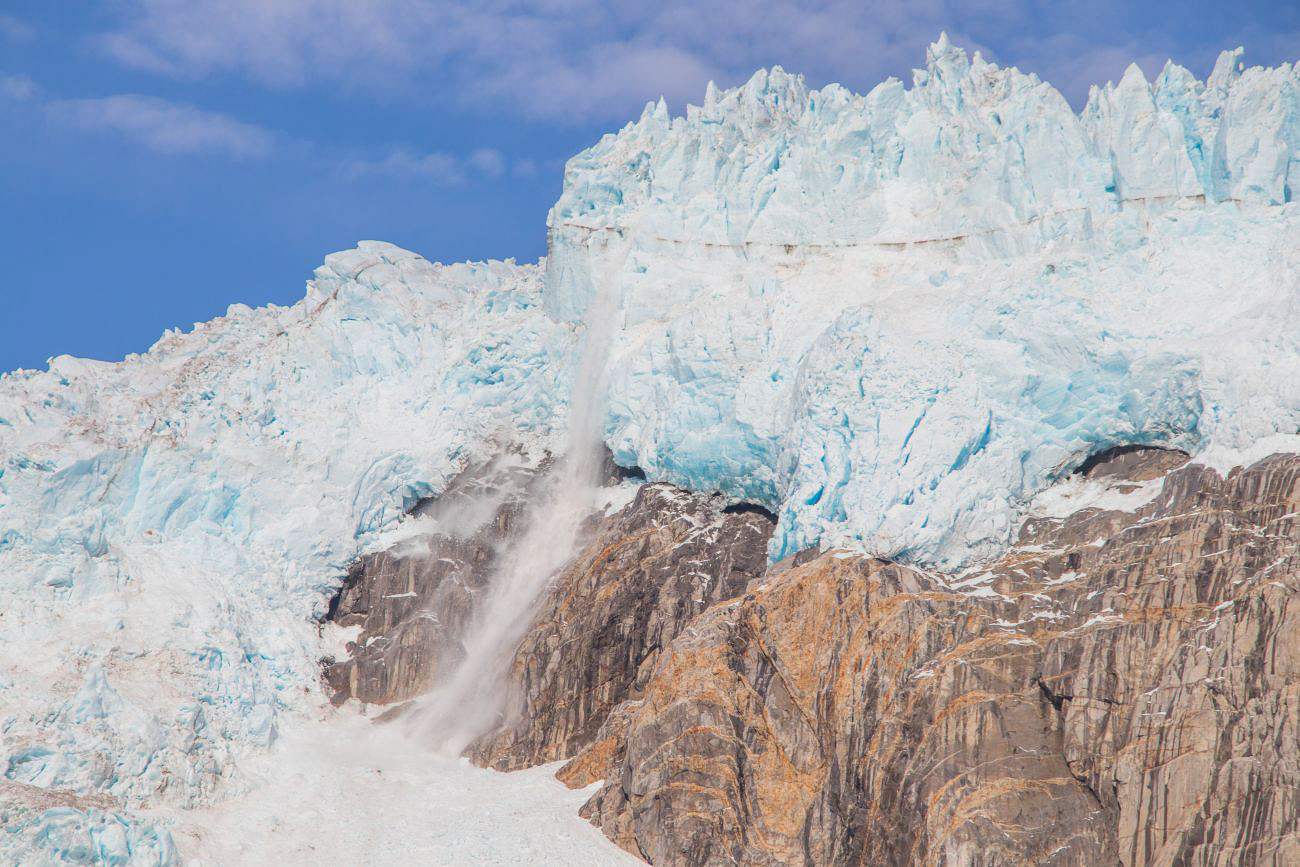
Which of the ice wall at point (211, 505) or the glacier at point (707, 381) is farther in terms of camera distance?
the ice wall at point (211, 505)

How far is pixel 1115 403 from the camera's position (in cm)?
5478

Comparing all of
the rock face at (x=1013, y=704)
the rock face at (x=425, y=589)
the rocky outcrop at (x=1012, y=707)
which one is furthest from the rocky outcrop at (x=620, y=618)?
the rocky outcrop at (x=1012, y=707)

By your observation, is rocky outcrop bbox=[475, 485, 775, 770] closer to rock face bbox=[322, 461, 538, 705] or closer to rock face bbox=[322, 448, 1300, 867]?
rock face bbox=[322, 448, 1300, 867]

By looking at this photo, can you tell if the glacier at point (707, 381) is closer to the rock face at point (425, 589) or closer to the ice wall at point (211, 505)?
the ice wall at point (211, 505)

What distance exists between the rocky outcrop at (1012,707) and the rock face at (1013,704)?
0.21ft

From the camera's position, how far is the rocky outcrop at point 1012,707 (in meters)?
46.1

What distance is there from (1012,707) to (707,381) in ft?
68.7

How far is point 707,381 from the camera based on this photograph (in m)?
64.9

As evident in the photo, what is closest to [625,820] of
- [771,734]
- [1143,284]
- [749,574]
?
[771,734]

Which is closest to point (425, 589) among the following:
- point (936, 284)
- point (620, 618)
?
point (620, 618)

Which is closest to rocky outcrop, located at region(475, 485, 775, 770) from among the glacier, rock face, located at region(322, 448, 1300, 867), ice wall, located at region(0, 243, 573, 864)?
the glacier

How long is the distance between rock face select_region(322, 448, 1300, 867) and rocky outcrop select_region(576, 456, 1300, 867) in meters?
0.07

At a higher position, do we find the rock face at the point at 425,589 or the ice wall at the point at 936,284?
the ice wall at the point at 936,284

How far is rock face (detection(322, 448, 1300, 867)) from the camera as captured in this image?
4612 centimetres
